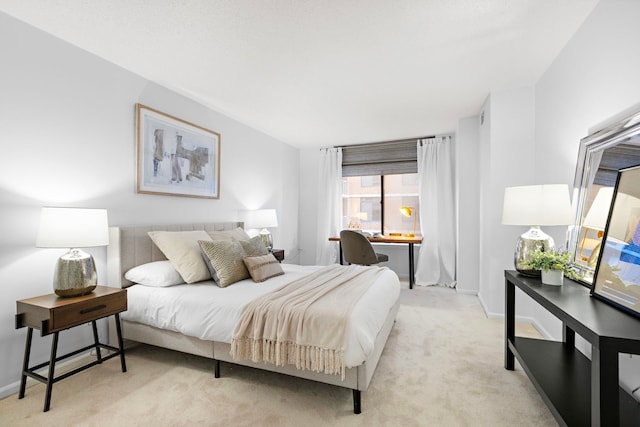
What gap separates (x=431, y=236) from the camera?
4.91m

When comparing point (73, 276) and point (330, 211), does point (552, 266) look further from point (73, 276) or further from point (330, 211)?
point (330, 211)

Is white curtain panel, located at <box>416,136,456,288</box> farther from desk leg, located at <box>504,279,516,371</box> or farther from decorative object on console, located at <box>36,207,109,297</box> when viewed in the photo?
decorative object on console, located at <box>36,207,109,297</box>

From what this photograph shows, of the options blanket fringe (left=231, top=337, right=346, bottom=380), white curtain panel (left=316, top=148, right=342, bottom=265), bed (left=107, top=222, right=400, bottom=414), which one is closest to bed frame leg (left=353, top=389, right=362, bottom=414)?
bed (left=107, top=222, right=400, bottom=414)

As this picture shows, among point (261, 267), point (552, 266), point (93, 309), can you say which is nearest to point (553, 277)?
point (552, 266)

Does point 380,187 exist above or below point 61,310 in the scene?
above

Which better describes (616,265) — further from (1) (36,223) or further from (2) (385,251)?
(2) (385,251)

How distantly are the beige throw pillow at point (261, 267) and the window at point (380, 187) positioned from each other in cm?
287

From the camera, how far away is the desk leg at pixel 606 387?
3.52 ft

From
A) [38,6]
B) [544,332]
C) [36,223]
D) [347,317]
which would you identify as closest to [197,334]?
[347,317]

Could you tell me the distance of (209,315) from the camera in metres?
2.09

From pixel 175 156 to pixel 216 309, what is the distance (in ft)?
6.01

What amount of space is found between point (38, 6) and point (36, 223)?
4.57 feet

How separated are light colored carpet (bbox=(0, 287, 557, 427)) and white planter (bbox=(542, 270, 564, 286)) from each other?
721mm

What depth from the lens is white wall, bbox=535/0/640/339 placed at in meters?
1.66
